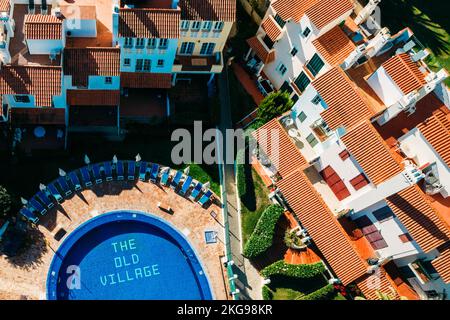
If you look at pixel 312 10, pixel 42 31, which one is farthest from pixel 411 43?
pixel 42 31

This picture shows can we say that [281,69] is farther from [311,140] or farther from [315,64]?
[311,140]

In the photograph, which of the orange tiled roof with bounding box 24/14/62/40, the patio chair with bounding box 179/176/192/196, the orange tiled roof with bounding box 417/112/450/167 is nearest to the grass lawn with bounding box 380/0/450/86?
the orange tiled roof with bounding box 417/112/450/167

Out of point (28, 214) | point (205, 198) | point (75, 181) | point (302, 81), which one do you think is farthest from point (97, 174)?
point (302, 81)

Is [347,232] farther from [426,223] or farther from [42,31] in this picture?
[42,31]

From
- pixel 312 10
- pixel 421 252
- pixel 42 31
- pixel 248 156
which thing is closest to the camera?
pixel 42 31

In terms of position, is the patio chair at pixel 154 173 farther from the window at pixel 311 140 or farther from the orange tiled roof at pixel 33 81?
the window at pixel 311 140

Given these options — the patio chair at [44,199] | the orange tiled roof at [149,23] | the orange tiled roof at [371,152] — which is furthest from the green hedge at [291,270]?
the orange tiled roof at [149,23]

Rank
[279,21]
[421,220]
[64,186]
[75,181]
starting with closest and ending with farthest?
[421,220], [64,186], [75,181], [279,21]
